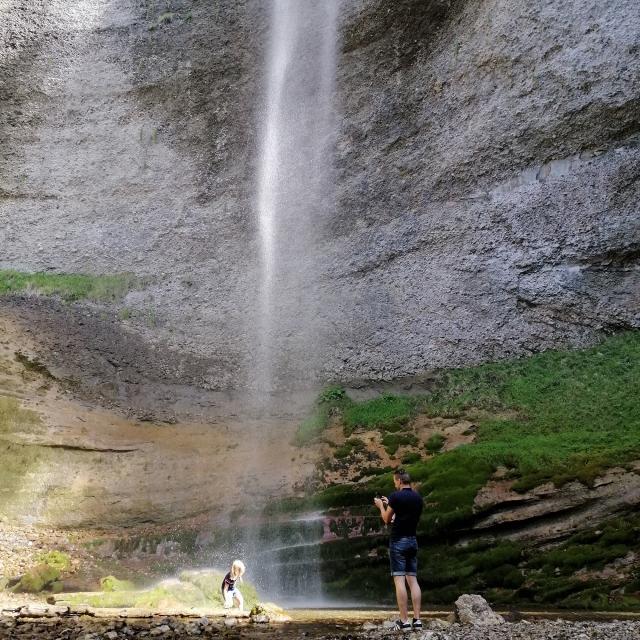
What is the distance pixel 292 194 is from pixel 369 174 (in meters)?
2.43

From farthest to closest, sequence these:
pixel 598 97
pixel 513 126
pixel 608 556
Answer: pixel 513 126
pixel 598 97
pixel 608 556

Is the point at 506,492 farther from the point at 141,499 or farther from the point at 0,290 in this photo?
the point at 0,290

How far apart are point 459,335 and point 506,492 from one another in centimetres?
619

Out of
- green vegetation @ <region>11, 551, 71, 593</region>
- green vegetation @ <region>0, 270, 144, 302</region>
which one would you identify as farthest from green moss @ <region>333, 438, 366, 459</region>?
green vegetation @ <region>0, 270, 144, 302</region>

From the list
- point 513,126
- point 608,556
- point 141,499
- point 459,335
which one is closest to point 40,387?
point 141,499

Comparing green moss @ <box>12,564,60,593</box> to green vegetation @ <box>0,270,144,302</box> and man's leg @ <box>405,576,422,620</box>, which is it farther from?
green vegetation @ <box>0,270,144,302</box>

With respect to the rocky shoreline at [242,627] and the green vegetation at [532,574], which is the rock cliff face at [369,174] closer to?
the green vegetation at [532,574]

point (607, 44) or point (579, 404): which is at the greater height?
point (607, 44)

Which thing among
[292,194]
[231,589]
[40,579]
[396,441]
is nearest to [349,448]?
[396,441]

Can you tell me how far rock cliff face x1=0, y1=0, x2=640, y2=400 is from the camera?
601 inches

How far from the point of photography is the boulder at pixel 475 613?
654 cm

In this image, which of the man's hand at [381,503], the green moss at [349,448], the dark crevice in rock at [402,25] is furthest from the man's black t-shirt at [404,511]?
the dark crevice in rock at [402,25]

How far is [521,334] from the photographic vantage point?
14938 millimetres

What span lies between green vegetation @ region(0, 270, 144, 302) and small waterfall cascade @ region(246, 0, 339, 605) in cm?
421
